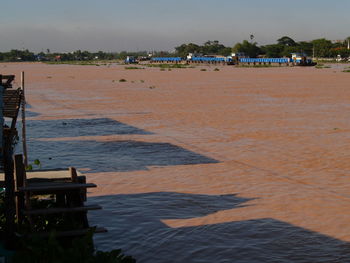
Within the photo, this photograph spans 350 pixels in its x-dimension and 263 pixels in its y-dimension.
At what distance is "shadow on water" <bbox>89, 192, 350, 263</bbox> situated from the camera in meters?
6.86

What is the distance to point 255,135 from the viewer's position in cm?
1642

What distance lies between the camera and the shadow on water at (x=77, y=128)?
56.0 feet

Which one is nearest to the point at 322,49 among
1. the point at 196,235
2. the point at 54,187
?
the point at 196,235

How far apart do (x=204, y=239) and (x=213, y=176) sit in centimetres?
385

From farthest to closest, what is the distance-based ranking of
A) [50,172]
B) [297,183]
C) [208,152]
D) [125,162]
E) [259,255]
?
[208,152] → [125,162] → [297,183] → [50,172] → [259,255]

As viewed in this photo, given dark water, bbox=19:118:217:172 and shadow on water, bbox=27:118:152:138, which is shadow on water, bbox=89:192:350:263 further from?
shadow on water, bbox=27:118:152:138

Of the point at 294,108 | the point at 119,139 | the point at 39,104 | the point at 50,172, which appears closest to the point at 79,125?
the point at 119,139

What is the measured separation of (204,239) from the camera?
294 inches

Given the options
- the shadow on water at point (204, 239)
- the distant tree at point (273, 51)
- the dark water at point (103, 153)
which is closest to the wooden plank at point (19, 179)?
the shadow on water at point (204, 239)

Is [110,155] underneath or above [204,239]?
above

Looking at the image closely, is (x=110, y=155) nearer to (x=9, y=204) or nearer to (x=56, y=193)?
(x=56, y=193)

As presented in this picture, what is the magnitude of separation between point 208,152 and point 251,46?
15678 centimetres

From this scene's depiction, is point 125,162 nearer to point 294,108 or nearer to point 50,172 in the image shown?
point 50,172

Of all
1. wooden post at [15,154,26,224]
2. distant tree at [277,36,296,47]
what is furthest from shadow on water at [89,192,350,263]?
distant tree at [277,36,296,47]
